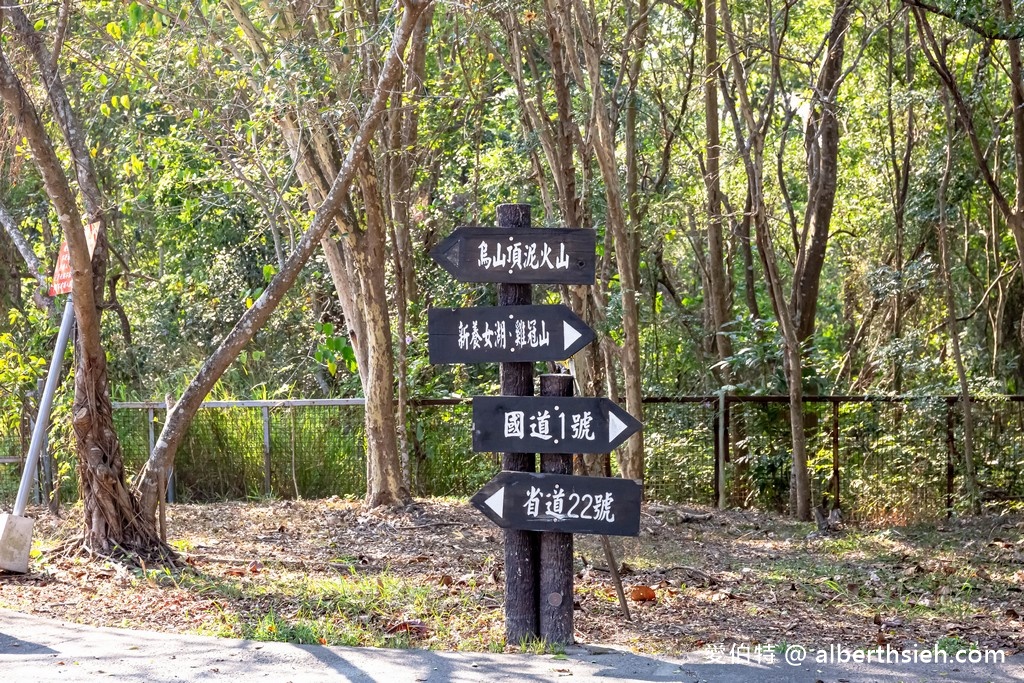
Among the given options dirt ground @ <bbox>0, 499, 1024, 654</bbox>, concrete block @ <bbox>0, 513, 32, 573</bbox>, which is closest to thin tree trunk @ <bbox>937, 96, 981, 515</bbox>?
dirt ground @ <bbox>0, 499, 1024, 654</bbox>

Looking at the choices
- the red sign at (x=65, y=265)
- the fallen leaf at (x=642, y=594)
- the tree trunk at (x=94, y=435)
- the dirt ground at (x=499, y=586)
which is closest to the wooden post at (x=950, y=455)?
the dirt ground at (x=499, y=586)

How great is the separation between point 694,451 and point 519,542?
863 cm

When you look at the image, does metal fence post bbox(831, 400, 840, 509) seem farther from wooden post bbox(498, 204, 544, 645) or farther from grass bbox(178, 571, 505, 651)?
wooden post bbox(498, 204, 544, 645)

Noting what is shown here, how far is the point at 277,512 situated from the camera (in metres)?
13.1

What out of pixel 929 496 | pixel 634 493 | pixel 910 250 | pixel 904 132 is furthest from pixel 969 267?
pixel 634 493

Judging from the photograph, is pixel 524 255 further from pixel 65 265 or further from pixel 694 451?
pixel 694 451

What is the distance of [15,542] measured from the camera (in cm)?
837

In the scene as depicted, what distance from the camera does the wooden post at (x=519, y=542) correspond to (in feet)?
20.8

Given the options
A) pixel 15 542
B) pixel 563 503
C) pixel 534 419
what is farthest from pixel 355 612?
pixel 15 542

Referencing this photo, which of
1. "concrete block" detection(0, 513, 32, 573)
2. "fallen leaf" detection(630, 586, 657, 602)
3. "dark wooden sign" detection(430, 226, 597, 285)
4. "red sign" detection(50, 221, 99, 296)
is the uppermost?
"red sign" detection(50, 221, 99, 296)

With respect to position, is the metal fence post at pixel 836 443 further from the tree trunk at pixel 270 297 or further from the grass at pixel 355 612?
the tree trunk at pixel 270 297

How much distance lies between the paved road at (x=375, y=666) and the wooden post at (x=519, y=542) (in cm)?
30

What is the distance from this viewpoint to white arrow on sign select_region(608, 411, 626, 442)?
6.08 meters

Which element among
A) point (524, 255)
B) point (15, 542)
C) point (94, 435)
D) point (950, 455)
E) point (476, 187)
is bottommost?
point (15, 542)
